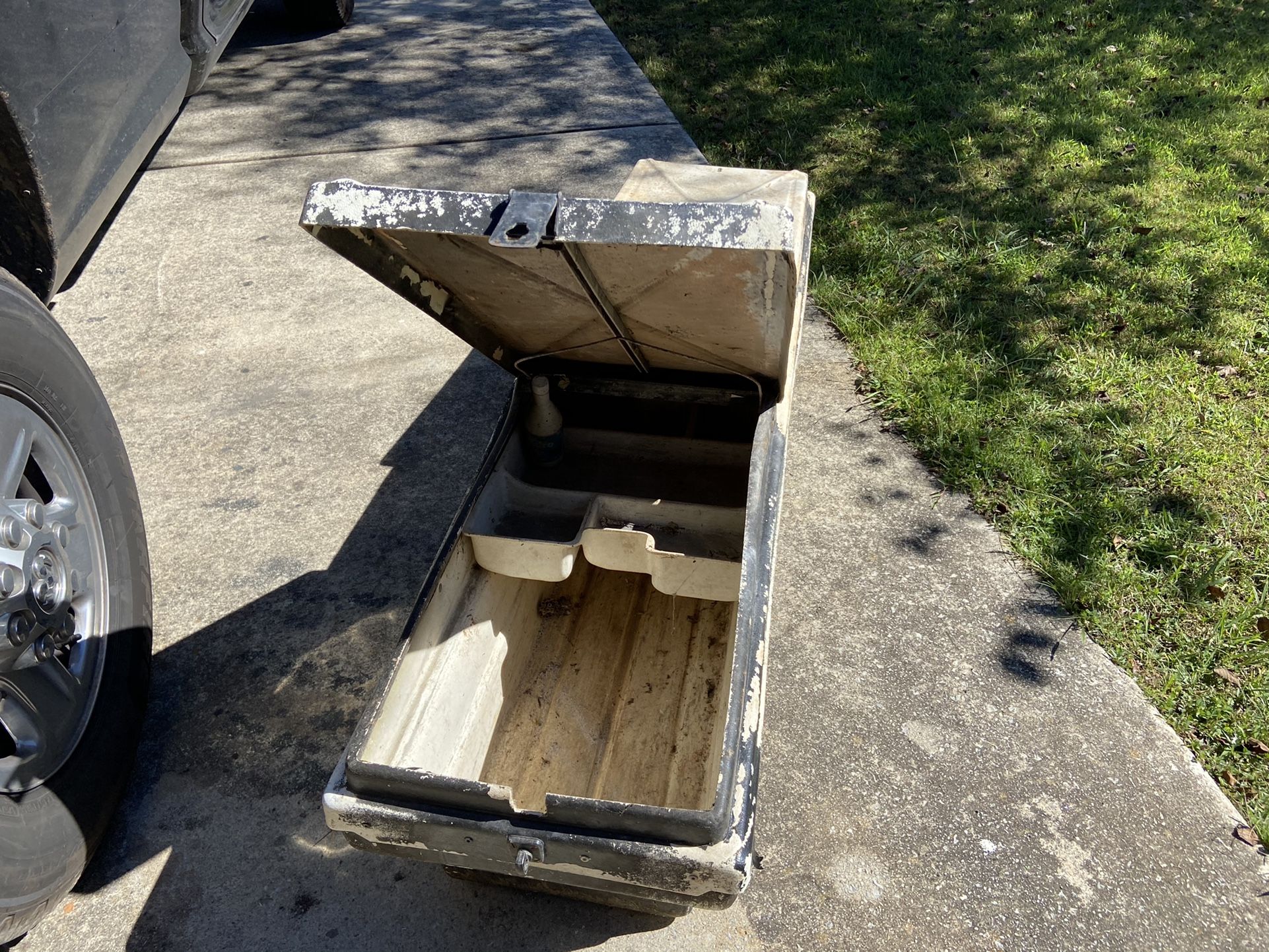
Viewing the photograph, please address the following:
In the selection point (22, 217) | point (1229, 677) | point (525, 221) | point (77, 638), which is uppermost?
point (525, 221)

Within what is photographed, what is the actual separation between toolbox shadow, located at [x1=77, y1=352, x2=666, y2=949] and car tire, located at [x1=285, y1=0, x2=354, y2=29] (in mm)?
5500

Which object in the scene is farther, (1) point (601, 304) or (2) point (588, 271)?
(1) point (601, 304)

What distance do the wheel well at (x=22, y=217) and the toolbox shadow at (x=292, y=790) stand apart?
1326 millimetres

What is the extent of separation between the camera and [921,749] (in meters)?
2.93

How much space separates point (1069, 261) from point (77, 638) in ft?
15.7

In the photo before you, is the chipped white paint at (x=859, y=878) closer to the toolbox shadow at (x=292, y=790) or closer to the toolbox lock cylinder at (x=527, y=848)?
the toolbox shadow at (x=292, y=790)

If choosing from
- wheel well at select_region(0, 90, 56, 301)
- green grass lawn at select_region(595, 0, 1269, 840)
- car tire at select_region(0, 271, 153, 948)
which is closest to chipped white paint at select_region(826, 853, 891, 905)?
green grass lawn at select_region(595, 0, 1269, 840)

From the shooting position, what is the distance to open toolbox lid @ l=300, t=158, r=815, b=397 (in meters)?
2.07

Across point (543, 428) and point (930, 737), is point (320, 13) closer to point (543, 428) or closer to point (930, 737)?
point (543, 428)

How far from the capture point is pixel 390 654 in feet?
10.6

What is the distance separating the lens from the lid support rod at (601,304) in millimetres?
2299

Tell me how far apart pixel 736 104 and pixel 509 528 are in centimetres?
464

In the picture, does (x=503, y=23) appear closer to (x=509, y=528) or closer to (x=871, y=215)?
(x=871, y=215)

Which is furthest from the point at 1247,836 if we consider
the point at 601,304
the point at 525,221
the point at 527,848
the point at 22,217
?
the point at 22,217
